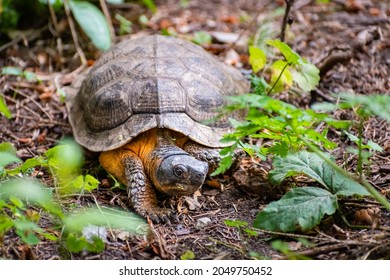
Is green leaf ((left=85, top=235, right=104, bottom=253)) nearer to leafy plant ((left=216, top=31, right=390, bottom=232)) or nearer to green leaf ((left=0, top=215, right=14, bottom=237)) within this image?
green leaf ((left=0, top=215, right=14, bottom=237))

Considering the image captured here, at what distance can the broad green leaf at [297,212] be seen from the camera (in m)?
2.34

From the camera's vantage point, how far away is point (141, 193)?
115 inches

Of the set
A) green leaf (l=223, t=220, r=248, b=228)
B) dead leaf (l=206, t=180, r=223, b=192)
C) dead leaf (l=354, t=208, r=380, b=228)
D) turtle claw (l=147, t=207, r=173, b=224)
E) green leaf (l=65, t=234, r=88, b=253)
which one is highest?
green leaf (l=65, t=234, r=88, b=253)

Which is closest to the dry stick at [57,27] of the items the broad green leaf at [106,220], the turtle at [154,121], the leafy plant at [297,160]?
the turtle at [154,121]

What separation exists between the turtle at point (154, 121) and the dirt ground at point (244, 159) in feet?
0.49

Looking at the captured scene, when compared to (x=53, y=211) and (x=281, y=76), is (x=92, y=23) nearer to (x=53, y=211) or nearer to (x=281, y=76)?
(x=281, y=76)

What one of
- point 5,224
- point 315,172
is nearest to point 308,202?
point 315,172

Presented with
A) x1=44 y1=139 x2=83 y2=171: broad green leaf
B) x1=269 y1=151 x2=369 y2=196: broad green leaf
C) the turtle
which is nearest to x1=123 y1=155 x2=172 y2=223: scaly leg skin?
the turtle

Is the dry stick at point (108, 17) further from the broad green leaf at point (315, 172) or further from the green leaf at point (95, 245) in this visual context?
the green leaf at point (95, 245)

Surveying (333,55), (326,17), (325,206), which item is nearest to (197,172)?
(325,206)

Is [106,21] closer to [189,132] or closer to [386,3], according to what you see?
[189,132]

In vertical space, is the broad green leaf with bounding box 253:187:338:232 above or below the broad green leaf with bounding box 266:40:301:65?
below

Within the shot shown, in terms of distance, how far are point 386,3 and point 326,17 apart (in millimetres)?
739

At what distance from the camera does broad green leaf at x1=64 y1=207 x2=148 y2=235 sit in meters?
2.09
